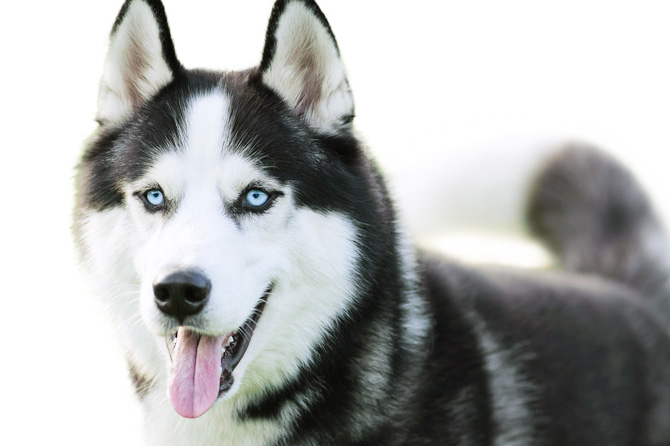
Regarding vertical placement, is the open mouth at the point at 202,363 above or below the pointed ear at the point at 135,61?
below

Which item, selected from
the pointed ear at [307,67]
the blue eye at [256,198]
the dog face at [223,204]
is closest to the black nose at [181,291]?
the dog face at [223,204]

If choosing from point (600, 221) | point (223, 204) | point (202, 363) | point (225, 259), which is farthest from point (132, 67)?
point (600, 221)

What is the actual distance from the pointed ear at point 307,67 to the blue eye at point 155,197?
0.55 metres

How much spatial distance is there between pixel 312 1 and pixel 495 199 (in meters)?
2.07

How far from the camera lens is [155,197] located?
2.34 metres

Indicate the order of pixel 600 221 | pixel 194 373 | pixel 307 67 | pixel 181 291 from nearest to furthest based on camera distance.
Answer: pixel 181 291, pixel 194 373, pixel 307 67, pixel 600 221

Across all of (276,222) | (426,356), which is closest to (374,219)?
(276,222)

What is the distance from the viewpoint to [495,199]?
409 cm

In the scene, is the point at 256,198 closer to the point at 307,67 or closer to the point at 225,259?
the point at 225,259

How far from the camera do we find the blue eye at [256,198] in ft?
7.59

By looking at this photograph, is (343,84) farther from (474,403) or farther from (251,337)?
(474,403)

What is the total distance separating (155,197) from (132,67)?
1.82ft

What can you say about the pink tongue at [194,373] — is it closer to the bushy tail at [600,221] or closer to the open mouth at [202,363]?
the open mouth at [202,363]

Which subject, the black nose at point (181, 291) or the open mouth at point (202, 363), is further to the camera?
the open mouth at point (202, 363)
